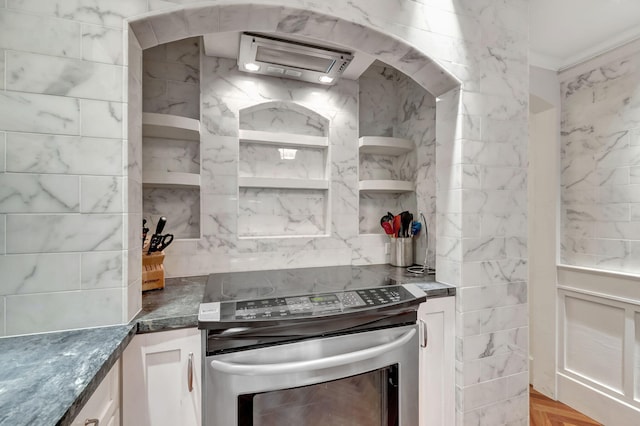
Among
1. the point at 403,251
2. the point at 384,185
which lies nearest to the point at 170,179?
the point at 384,185

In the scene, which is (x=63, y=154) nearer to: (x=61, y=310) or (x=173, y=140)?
(x=61, y=310)

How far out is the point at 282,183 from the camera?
1868 millimetres

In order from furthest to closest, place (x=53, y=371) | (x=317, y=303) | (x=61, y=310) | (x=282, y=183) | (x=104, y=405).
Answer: (x=282, y=183) < (x=317, y=303) < (x=61, y=310) < (x=104, y=405) < (x=53, y=371)

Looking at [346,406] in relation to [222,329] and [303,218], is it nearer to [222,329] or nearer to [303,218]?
[222,329]

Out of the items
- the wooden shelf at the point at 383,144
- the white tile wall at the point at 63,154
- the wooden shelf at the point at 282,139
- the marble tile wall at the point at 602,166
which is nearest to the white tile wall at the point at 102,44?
the white tile wall at the point at 63,154

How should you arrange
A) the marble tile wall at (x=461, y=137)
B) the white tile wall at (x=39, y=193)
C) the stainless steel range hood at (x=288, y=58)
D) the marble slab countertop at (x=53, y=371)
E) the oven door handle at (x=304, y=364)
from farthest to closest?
the stainless steel range hood at (x=288, y=58)
the marble tile wall at (x=461, y=137)
the oven door handle at (x=304, y=364)
the white tile wall at (x=39, y=193)
the marble slab countertop at (x=53, y=371)

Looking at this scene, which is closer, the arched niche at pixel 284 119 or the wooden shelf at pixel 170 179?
the wooden shelf at pixel 170 179

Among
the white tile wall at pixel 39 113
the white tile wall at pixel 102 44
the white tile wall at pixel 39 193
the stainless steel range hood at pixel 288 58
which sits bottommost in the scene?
the white tile wall at pixel 39 193

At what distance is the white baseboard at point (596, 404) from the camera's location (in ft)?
5.96

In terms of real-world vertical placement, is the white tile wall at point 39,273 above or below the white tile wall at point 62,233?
below

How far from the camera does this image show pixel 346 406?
3.94 ft

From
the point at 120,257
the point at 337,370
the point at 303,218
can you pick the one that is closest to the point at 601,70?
the point at 303,218

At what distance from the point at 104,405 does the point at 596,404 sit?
2800 mm

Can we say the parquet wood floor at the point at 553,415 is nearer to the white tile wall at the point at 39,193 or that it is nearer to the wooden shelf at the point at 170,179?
the wooden shelf at the point at 170,179
